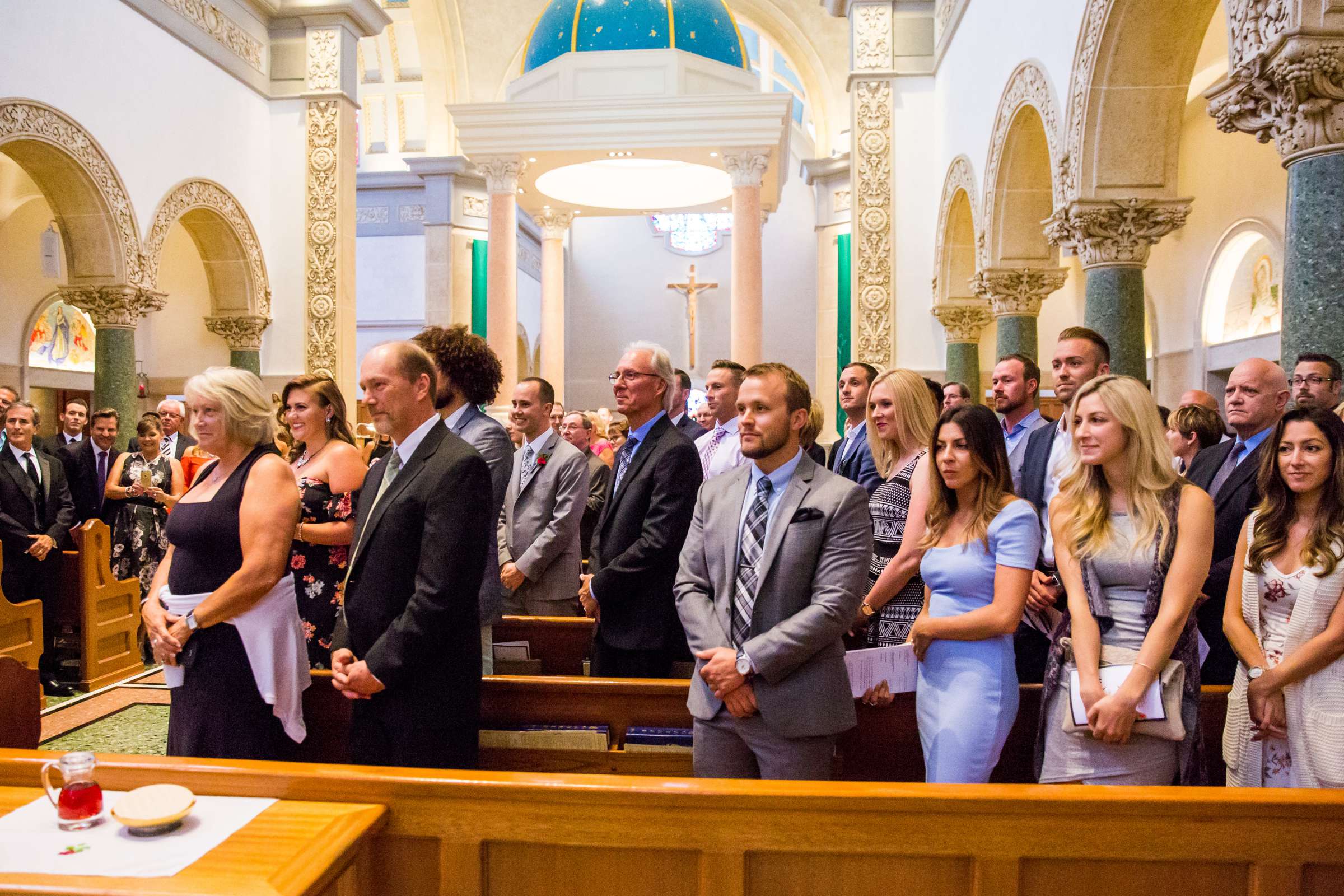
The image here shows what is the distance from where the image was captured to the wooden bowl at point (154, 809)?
1.59m

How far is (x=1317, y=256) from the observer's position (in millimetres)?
3559

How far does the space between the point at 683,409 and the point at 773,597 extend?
13.4 feet

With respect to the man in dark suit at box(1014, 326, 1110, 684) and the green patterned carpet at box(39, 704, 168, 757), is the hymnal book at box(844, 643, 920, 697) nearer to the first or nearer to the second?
the man in dark suit at box(1014, 326, 1110, 684)

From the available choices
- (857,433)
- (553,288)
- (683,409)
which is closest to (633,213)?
(553,288)

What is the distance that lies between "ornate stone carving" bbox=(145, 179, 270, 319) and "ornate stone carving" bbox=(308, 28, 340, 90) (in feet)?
5.78

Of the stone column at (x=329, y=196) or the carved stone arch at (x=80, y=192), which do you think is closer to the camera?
the carved stone arch at (x=80, y=192)

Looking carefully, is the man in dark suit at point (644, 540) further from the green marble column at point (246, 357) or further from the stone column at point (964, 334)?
the green marble column at point (246, 357)

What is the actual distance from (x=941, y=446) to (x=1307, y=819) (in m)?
1.10

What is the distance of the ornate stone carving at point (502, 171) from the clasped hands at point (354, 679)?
9432mm

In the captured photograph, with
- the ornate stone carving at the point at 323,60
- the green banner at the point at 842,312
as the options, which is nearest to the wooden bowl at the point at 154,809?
the green banner at the point at 842,312

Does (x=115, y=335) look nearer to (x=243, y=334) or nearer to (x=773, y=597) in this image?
(x=243, y=334)

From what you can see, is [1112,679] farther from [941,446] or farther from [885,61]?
[885,61]

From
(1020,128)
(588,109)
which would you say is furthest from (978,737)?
(588,109)

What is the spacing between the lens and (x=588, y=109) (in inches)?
411
